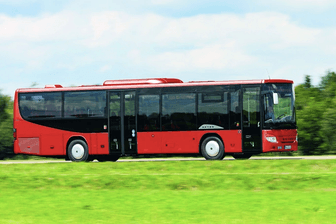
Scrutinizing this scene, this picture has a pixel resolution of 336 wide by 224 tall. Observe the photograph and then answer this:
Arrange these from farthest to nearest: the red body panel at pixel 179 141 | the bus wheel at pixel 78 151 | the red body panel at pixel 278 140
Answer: the bus wheel at pixel 78 151 < the red body panel at pixel 179 141 < the red body panel at pixel 278 140

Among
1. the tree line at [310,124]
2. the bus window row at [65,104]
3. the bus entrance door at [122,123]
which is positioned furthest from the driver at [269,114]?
the tree line at [310,124]

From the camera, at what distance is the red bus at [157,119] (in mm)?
21922

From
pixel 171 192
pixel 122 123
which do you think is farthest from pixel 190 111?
pixel 171 192

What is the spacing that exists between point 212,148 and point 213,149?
54 mm

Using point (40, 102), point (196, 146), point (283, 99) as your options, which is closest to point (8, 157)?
point (40, 102)

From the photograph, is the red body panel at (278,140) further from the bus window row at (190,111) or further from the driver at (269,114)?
the bus window row at (190,111)

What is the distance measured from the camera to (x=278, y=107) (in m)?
21.9

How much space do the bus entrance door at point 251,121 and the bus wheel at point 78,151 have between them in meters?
6.64

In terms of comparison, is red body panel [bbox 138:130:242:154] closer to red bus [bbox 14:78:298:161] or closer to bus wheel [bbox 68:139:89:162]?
red bus [bbox 14:78:298:161]

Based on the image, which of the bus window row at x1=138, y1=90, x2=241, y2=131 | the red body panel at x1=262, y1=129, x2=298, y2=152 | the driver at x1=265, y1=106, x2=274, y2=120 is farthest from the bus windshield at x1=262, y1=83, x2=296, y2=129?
the bus window row at x1=138, y1=90, x2=241, y2=131

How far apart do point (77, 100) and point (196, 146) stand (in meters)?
5.40

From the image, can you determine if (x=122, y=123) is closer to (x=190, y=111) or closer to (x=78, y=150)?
(x=78, y=150)

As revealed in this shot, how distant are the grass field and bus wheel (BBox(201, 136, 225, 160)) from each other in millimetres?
1757

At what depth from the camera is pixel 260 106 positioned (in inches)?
864
